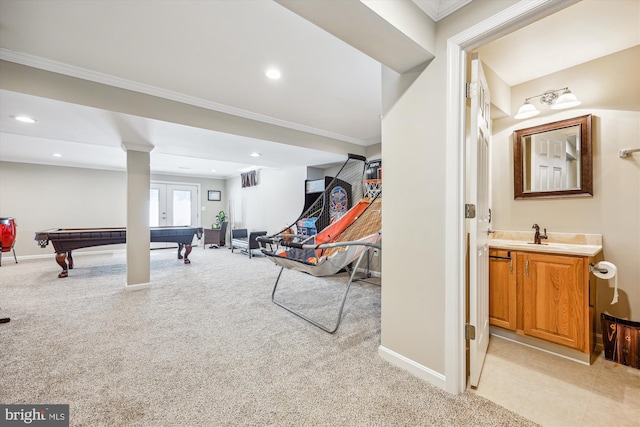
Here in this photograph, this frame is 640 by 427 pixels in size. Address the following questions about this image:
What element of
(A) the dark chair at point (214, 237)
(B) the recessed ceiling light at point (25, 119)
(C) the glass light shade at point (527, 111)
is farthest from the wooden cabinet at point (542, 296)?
(A) the dark chair at point (214, 237)

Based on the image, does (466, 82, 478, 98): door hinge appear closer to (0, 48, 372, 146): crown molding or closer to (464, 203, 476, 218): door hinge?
(464, 203, 476, 218): door hinge

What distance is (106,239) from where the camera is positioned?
4379mm

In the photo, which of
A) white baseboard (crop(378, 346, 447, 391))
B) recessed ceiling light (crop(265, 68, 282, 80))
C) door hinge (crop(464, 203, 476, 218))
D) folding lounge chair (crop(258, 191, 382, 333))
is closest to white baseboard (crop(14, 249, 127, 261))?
folding lounge chair (crop(258, 191, 382, 333))

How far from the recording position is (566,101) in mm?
2199

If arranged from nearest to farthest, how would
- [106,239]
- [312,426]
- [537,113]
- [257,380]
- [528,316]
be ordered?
[312,426]
[257,380]
[528,316]
[537,113]
[106,239]

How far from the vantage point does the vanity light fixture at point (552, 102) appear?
2188mm

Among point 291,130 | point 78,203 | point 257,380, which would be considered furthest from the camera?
point 78,203

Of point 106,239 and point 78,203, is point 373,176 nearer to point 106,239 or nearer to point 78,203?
point 106,239

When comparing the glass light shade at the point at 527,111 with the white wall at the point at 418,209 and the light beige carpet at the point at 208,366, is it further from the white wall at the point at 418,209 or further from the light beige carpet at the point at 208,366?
the light beige carpet at the point at 208,366

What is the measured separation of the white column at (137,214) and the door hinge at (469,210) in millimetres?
4129

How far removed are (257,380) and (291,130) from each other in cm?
322

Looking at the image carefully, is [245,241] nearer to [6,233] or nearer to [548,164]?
[6,233]

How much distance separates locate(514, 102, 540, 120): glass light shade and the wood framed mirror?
0.53 feet

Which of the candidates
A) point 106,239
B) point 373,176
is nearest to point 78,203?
point 106,239
